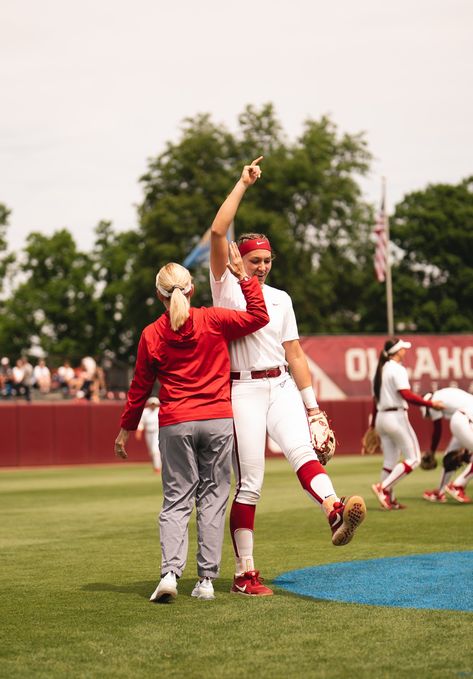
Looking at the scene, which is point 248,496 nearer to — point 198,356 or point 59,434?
point 198,356

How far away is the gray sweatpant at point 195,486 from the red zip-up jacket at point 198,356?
9 centimetres

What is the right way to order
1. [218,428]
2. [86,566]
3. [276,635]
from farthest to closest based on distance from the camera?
[86,566], [218,428], [276,635]

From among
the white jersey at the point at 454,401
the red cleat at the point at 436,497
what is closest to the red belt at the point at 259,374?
the white jersey at the point at 454,401

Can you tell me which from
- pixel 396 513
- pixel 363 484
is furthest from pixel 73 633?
pixel 363 484

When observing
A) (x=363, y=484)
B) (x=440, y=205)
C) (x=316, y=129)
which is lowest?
(x=363, y=484)

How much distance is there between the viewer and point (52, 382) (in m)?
37.8

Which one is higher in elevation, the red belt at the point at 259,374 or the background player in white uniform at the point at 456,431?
the red belt at the point at 259,374

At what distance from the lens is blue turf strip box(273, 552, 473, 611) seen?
682cm

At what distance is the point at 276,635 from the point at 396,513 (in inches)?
306

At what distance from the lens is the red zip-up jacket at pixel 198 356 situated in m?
6.99

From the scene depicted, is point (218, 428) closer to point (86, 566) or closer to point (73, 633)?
point (73, 633)

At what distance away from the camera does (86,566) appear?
9.08m

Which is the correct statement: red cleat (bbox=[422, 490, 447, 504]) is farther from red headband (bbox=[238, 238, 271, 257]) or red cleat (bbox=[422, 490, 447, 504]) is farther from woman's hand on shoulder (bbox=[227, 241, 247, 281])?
woman's hand on shoulder (bbox=[227, 241, 247, 281])

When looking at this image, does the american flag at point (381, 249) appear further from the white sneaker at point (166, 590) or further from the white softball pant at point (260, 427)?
the white sneaker at point (166, 590)
